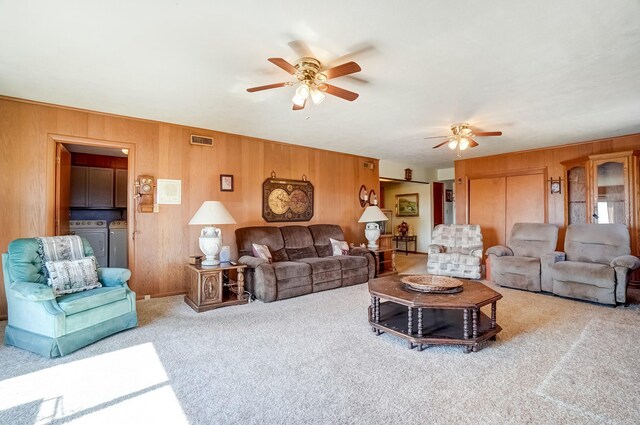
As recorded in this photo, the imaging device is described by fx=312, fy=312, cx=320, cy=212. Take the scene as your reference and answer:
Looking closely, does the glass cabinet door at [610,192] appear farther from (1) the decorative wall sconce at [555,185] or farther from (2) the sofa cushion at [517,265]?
(2) the sofa cushion at [517,265]

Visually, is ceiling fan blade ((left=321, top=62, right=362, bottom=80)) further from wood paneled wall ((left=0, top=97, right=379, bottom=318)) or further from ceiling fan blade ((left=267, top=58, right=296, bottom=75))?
wood paneled wall ((left=0, top=97, right=379, bottom=318))

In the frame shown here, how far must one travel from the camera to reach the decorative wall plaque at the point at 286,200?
5227 mm

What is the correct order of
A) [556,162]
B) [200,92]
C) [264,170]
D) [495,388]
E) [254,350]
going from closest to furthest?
[495,388], [254,350], [200,92], [264,170], [556,162]

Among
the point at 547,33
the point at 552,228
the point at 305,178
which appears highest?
the point at 547,33

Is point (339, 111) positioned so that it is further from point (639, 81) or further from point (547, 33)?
point (639, 81)

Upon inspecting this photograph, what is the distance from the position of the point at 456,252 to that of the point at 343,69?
415cm

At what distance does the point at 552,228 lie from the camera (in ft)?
15.7

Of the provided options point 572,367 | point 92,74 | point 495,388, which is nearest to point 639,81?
point 572,367

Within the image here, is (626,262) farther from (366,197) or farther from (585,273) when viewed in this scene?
(366,197)

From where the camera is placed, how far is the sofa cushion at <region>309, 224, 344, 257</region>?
5297mm

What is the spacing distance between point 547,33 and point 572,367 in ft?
7.88

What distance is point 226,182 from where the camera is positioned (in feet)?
15.7

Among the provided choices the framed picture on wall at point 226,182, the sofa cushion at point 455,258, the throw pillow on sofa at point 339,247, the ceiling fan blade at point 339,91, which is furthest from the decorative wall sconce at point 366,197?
the ceiling fan blade at point 339,91

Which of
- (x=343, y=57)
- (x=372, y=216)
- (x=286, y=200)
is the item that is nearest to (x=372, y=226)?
(x=372, y=216)
